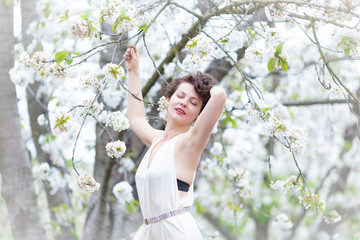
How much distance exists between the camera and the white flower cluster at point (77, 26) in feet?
6.56

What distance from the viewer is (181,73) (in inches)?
130

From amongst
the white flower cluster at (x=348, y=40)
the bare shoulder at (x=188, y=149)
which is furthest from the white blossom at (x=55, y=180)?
the white flower cluster at (x=348, y=40)

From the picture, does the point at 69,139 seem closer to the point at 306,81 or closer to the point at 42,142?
the point at 42,142

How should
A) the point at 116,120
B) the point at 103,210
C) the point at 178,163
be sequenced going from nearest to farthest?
the point at 178,163 → the point at 116,120 → the point at 103,210

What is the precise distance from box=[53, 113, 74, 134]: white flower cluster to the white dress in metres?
0.39

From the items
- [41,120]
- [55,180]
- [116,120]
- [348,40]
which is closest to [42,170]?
[55,180]

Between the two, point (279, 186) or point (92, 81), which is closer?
point (92, 81)

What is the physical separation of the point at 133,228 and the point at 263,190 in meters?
6.10

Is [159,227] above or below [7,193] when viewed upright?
above

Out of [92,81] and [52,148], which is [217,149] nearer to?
[92,81]

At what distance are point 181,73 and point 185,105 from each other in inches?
43.2

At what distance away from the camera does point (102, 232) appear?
375cm

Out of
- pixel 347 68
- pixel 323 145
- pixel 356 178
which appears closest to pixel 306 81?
pixel 347 68

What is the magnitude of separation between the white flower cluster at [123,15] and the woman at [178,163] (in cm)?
25
